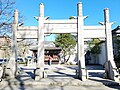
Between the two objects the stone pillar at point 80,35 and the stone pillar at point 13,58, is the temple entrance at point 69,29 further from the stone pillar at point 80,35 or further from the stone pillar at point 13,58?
the stone pillar at point 13,58

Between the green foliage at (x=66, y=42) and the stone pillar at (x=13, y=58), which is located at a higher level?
the green foliage at (x=66, y=42)

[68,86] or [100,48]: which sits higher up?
[100,48]

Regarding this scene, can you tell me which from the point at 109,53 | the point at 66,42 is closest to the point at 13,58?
the point at 109,53

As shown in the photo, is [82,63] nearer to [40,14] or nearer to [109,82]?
[109,82]

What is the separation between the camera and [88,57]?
116ft

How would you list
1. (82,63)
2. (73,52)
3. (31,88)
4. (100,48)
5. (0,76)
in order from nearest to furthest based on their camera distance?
1. (31,88)
2. (0,76)
3. (82,63)
4. (100,48)
5. (73,52)

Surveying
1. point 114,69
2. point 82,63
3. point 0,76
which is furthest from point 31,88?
point 114,69

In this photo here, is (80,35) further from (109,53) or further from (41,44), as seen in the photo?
(41,44)

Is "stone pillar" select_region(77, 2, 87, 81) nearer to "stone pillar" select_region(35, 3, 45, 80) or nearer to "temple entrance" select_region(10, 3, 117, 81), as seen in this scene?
"temple entrance" select_region(10, 3, 117, 81)

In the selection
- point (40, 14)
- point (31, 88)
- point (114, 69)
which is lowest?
point (31, 88)

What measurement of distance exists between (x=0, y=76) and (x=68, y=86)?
4.40 meters

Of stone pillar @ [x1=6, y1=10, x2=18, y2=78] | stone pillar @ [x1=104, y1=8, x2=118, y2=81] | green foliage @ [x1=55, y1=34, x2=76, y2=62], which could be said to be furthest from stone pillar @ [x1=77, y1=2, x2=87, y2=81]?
green foliage @ [x1=55, y1=34, x2=76, y2=62]

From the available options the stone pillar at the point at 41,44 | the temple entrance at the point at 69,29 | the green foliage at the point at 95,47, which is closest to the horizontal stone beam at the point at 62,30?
the temple entrance at the point at 69,29

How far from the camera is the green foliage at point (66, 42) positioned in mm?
31359
